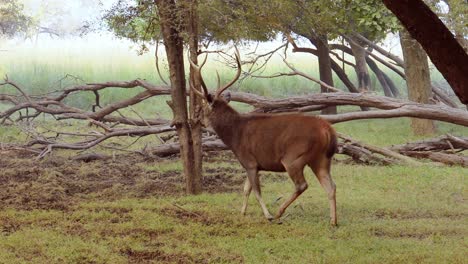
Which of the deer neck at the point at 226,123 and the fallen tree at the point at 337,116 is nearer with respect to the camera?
the deer neck at the point at 226,123

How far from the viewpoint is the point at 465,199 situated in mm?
9773

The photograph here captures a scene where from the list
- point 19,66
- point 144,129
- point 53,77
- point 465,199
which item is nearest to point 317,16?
point 144,129

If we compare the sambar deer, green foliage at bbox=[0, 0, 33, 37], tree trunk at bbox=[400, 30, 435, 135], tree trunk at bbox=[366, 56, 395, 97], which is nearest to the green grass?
the sambar deer

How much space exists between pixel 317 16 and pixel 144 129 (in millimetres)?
4321

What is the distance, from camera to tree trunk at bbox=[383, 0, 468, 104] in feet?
19.5

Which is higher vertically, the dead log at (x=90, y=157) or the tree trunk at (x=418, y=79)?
the tree trunk at (x=418, y=79)

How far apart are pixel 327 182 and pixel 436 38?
2.36m

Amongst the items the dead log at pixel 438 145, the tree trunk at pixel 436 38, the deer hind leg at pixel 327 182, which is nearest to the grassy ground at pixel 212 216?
the deer hind leg at pixel 327 182

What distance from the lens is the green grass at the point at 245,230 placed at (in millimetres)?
6836

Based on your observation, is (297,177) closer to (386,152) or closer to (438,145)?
(386,152)

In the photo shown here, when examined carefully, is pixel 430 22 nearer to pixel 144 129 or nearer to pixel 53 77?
pixel 144 129

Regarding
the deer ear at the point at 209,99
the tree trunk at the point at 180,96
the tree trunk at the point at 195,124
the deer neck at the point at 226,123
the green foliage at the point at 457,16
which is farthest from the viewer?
the green foliage at the point at 457,16

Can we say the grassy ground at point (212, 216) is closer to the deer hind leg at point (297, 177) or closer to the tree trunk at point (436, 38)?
the deer hind leg at point (297, 177)

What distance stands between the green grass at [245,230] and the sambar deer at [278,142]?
430 mm
